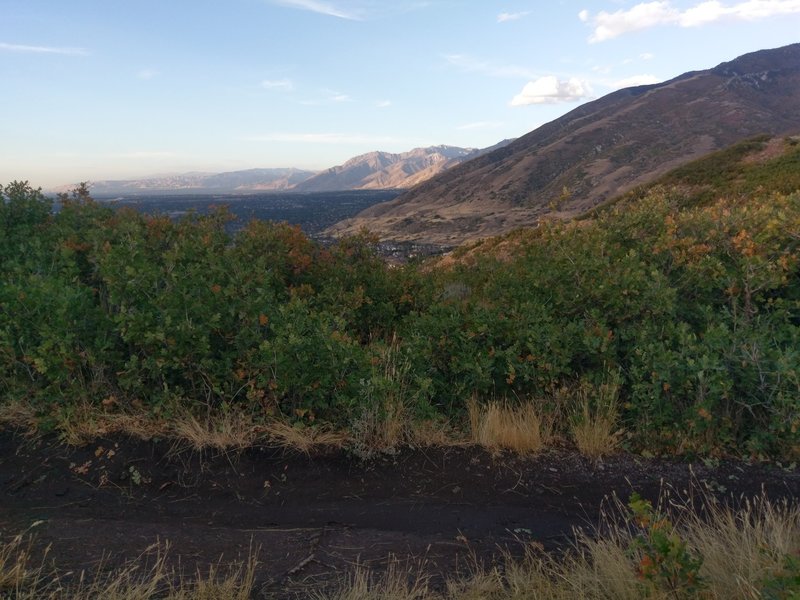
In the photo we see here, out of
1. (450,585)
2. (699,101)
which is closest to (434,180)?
(699,101)

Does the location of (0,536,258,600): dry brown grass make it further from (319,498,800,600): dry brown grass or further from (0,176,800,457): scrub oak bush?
(0,176,800,457): scrub oak bush

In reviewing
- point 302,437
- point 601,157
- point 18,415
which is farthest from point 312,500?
point 601,157

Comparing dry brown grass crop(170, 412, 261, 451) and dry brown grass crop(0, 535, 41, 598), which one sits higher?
→ dry brown grass crop(170, 412, 261, 451)

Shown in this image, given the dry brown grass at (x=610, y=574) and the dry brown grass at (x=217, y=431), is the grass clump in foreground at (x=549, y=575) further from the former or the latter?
the dry brown grass at (x=217, y=431)

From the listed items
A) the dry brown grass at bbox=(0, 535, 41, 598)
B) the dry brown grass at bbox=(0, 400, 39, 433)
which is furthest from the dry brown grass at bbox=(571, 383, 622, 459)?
the dry brown grass at bbox=(0, 400, 39, 433)

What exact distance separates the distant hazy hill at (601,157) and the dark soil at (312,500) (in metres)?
36.8

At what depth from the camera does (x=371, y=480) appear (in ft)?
13.2

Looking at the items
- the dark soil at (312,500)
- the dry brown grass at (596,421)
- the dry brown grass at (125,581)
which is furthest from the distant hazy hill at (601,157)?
the dry brown grass at (125,581)

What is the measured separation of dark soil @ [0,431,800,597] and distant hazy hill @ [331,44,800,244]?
36778 mm

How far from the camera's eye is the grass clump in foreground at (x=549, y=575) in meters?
2.49

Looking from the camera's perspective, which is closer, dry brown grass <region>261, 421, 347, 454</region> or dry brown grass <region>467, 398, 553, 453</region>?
dry brown grass <region>261, 421, 347, 454</region>

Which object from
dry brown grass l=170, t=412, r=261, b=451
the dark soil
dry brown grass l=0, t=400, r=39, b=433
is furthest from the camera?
dry brown grass l=0, t=400, r=39, b=433

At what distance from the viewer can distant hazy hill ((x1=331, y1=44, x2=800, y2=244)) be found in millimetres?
48250

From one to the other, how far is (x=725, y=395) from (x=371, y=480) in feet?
8.20
